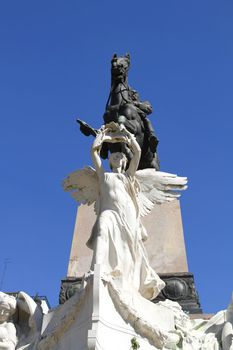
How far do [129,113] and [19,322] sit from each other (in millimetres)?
5676

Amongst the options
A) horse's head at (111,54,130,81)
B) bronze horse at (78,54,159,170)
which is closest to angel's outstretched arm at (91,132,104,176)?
bronze horse at (78,54,159,170)

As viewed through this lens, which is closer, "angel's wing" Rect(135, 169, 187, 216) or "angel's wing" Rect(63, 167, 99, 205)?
"angel's wing" Rect(63, 167, 99, 205)

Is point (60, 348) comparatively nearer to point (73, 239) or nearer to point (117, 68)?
point (73, 239)

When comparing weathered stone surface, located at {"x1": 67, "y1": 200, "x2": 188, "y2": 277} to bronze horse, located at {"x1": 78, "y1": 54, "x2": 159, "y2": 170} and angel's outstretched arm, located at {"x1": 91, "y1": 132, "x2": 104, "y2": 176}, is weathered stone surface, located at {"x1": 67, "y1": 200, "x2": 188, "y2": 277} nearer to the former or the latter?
bronze horse, located at {"x1": 78, "y1": 54, "x2": 159, "y2": 170}

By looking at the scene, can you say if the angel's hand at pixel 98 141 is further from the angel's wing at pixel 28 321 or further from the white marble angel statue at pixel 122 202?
the angel's wing at pixel 28 321

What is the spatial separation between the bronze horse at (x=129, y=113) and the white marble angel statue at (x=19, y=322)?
4500 mm

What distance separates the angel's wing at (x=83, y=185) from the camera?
8.51 m

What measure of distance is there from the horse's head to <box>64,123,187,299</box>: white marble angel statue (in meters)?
4.56

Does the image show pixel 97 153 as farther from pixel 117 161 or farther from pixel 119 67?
pixel 119 67

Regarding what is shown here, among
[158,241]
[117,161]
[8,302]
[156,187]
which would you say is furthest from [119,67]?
[8,302]

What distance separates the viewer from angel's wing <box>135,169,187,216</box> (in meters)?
8.79

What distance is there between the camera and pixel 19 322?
752 centimetres

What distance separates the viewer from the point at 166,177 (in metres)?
8.92

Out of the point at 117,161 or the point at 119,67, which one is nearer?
the point at 117,161
